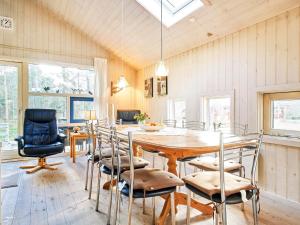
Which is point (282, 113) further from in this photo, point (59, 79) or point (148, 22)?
point (59, 79)

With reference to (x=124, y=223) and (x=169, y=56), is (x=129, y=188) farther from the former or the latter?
(x=169, y=56)

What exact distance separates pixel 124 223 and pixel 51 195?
120 centimetres

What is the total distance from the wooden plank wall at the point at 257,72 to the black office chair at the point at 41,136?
2.57m

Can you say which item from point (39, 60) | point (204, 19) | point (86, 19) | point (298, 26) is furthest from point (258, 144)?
point (39, 60)

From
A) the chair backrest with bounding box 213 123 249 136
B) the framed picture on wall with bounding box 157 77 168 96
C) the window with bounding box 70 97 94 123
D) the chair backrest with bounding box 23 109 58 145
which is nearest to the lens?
the chair backrest with bounding box 213 123 249 136

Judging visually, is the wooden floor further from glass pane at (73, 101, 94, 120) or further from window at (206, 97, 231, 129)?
glass pane at (73, 101, 94, 120)

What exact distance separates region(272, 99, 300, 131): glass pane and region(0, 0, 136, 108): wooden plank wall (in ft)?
13.8

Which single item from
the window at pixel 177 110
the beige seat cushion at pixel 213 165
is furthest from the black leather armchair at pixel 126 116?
the beige seat cushion at pixel 213 165

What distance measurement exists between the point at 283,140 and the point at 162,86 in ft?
9.33

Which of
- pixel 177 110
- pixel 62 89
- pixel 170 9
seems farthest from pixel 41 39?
pixel 177 110

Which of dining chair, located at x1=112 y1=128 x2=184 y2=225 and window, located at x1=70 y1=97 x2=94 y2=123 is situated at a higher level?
window, located at x1=70 y1=97 x2=94 y2=123

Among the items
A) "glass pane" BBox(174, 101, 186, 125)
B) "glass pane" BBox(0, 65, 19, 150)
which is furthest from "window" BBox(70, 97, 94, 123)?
"glass pane" BBox(174, 101, 186, 125)

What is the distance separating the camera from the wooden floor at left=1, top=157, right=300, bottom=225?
81.8 inches

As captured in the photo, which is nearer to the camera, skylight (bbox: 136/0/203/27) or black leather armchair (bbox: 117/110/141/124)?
skylight (bbox: 136/0/203/27)
